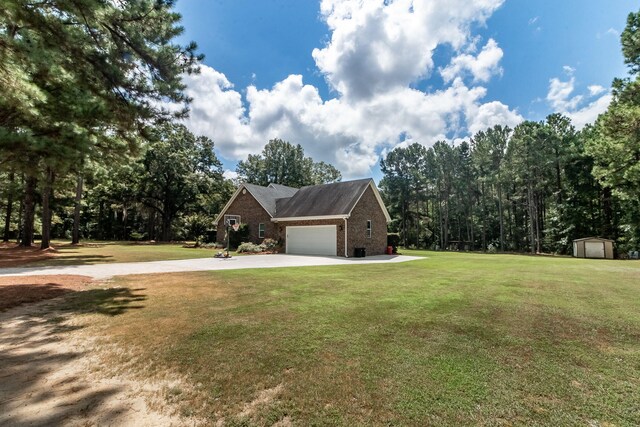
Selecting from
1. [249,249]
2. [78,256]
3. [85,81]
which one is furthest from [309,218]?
[85,81]

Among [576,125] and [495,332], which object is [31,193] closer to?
[495,332]

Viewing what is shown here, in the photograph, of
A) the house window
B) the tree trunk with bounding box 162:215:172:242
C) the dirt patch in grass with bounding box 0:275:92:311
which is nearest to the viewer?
the dirt patch in grass with bounding box 0:275:92:311

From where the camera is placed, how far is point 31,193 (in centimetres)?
2141

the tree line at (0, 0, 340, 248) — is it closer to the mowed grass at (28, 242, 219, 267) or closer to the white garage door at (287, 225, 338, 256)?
the mowed grass at (28, 242, 219, 267)

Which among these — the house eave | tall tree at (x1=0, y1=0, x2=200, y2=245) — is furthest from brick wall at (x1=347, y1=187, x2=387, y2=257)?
tall tree at (x1=0, y1=0, x2=200, y2=245)

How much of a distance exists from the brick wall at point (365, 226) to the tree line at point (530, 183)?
47.5 ft

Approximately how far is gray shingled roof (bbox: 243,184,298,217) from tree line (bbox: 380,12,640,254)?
22.7 metres

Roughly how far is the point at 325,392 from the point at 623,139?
21.6 meters

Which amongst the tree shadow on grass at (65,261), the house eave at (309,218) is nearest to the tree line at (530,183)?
the house eave at (309,218)

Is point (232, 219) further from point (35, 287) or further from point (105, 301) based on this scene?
point (105, 301)

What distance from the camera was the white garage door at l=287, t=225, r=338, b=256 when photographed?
22.5 meters

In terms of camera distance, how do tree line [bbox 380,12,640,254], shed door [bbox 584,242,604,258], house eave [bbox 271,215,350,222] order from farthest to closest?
shed door [bbox 584,242,604,258] < house eave [bbox 271,215,350,222] < tree line [bbox 380,12,640,254]

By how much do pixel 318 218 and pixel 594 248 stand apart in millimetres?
23761

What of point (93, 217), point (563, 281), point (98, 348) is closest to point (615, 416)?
point (98, 348)
